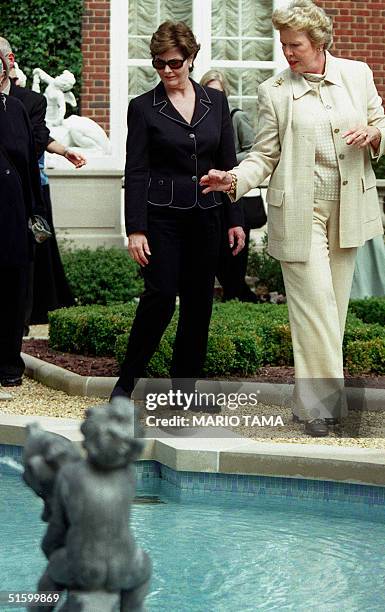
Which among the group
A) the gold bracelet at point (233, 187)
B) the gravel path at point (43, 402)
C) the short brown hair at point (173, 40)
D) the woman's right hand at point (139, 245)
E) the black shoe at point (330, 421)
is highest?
the short brown hair at point (173, 40)

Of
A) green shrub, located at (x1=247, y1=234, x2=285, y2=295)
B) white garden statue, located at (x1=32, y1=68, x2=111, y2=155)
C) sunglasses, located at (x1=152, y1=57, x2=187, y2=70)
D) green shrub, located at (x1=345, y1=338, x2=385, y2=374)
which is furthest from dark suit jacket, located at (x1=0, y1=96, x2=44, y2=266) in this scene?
white garden statue, located at (x1=32, y1=68, x2=111, y2=155)

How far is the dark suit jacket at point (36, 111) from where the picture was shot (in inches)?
299

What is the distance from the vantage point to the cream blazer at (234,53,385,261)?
5.78m

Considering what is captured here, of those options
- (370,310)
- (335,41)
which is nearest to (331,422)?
(370,310)


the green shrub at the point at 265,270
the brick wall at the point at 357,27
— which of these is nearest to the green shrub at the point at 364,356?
the green shrub at the point at 265,270

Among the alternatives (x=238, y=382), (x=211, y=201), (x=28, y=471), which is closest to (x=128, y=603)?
(x=28, y=471)

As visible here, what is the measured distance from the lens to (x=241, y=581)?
407 centimetres

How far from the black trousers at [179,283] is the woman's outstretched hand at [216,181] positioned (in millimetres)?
364

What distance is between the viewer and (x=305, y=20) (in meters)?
5.66

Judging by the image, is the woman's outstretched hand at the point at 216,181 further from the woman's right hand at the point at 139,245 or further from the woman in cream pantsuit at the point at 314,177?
the woman's right hand at the point at 139,245

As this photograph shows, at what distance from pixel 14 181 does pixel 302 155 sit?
1.92 meters

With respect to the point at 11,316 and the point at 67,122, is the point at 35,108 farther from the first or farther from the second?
the point at 67,122

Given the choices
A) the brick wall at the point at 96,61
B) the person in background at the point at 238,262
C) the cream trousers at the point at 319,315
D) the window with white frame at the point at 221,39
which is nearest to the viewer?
the cream trousers at the point at 319,315

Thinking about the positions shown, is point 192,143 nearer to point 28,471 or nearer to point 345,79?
point 345,79
